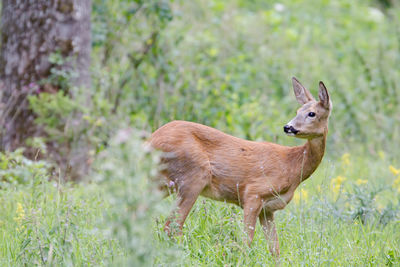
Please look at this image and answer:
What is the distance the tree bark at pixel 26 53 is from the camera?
636 cm

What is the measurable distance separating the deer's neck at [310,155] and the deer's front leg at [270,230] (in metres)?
0.39

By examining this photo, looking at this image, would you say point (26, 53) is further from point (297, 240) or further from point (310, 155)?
point (297, 240)

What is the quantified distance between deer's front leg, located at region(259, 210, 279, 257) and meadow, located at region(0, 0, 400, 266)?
86 millimetres

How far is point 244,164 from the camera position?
458 cm

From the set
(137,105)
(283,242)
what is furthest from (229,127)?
(283,242)

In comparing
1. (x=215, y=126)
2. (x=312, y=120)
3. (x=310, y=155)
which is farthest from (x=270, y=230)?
(x=215, y=126)

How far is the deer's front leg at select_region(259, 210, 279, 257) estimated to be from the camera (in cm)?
414

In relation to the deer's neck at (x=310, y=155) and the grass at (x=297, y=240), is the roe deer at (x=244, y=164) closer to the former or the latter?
the deer's neck at (x=310, y=155)

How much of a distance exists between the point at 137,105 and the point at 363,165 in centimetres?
289

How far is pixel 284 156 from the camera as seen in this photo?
→ 467cm

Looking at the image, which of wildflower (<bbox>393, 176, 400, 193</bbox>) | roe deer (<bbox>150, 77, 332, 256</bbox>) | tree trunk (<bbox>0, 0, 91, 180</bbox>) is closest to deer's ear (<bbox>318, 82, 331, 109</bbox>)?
roe deer (<bbox>150, 77, 332, 256</bbox>)

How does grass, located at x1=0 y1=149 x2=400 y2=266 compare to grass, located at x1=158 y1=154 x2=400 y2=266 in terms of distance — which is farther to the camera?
grass, located at x1=158 y1=154 x2=400 y2=266

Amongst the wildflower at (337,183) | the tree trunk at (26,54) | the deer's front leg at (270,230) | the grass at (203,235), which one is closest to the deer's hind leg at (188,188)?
the grass at (203,235)

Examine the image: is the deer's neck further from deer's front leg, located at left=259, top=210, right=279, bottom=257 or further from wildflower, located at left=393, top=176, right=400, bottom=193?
wildflower, located at left=393, top=176, right=400, bottom=193
